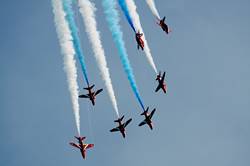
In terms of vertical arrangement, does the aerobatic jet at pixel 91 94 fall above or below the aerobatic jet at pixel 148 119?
above

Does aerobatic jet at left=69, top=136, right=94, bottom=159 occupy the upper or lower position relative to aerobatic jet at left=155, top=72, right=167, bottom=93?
lower

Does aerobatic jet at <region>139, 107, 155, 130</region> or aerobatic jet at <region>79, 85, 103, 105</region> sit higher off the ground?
aerobatic jet at <region>79, 85, 103, 105</region>

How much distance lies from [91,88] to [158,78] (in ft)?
19.5

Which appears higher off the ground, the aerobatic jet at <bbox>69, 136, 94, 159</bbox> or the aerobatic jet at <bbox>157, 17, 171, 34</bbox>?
the aerobatic jet at <bbox>157, 17, 171, 34</bbox>

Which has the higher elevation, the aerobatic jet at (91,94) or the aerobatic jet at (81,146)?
the aerobatic jet at (91,94)

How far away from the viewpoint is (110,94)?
93.7 feet

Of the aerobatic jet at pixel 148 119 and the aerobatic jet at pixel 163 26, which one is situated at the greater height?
the aerobatic jet at pixel 163 26

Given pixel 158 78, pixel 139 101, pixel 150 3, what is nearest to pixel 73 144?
pixel 158 78

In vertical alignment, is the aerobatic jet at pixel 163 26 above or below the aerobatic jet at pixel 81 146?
above

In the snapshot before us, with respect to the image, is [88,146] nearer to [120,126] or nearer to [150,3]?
[120,126]

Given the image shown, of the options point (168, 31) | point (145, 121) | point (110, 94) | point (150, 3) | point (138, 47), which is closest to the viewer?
point (150, 3)

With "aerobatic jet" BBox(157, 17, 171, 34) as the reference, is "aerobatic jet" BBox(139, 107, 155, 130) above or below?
below

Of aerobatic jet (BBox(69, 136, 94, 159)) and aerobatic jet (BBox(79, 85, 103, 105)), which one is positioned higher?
aerobatic jet (BBox(79, 85, 103, 105))

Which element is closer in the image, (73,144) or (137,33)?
(137,33)
